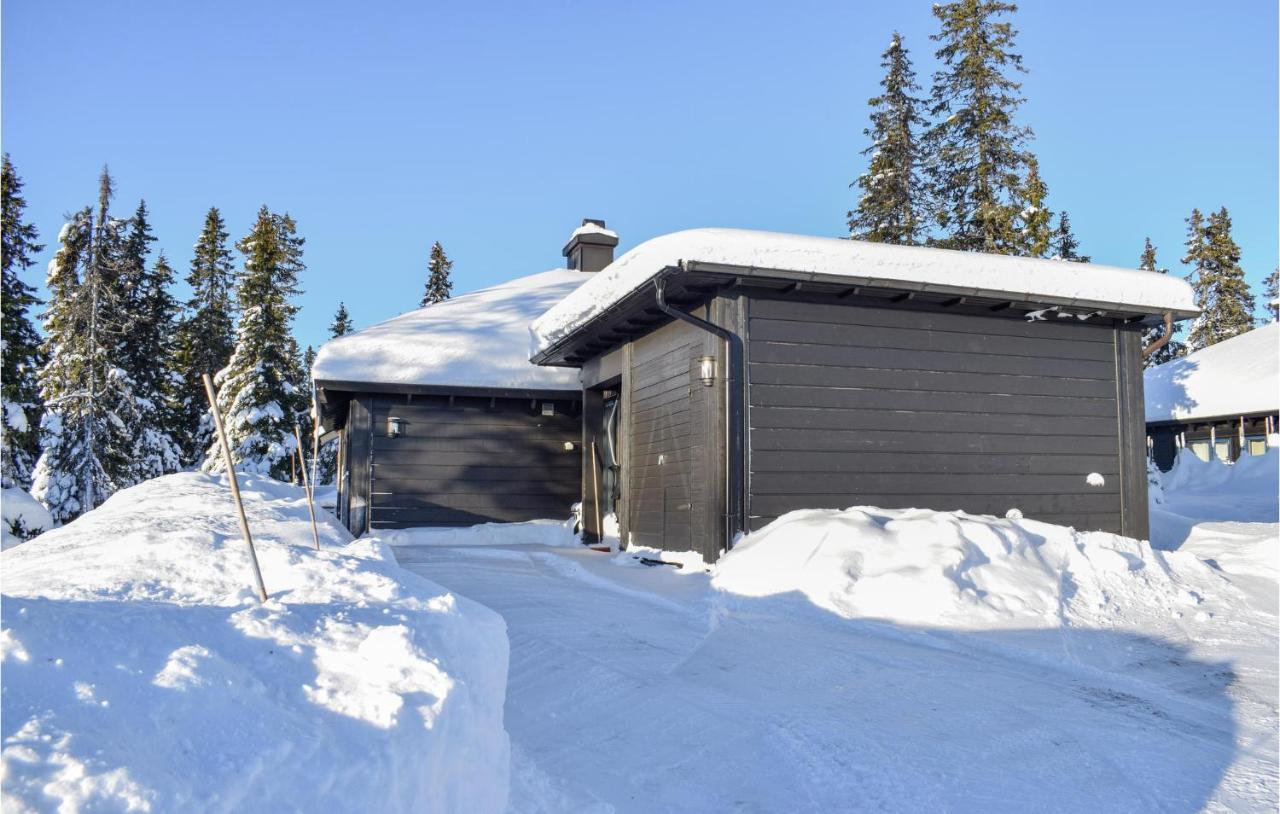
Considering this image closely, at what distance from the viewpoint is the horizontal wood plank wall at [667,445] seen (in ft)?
25.0

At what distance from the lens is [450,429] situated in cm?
1174

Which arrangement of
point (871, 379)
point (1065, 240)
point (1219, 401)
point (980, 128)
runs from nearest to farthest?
point (871, 379), point (980, 128), point (1219, 401), point (1065, 240)

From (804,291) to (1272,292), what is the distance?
40.9 meters

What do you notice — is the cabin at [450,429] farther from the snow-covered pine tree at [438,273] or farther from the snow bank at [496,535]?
the snow-covered pine tree at [438,273]

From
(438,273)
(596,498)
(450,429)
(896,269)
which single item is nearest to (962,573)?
(896,269)

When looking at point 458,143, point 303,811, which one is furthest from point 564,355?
point 303,811

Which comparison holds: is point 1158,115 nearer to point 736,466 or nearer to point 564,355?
point 736,466

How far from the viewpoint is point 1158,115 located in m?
9.38

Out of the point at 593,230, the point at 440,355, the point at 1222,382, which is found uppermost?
the point at 593,230

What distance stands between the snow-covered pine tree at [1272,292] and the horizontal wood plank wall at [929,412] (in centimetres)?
3694

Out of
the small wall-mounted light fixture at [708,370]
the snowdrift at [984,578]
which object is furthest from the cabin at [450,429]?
the snowdrift at [984,578]

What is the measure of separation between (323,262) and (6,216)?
→ 43.6ft

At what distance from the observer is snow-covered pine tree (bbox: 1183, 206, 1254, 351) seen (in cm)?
3058

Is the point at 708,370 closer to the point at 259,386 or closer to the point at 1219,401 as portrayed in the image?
the point at 259,386
